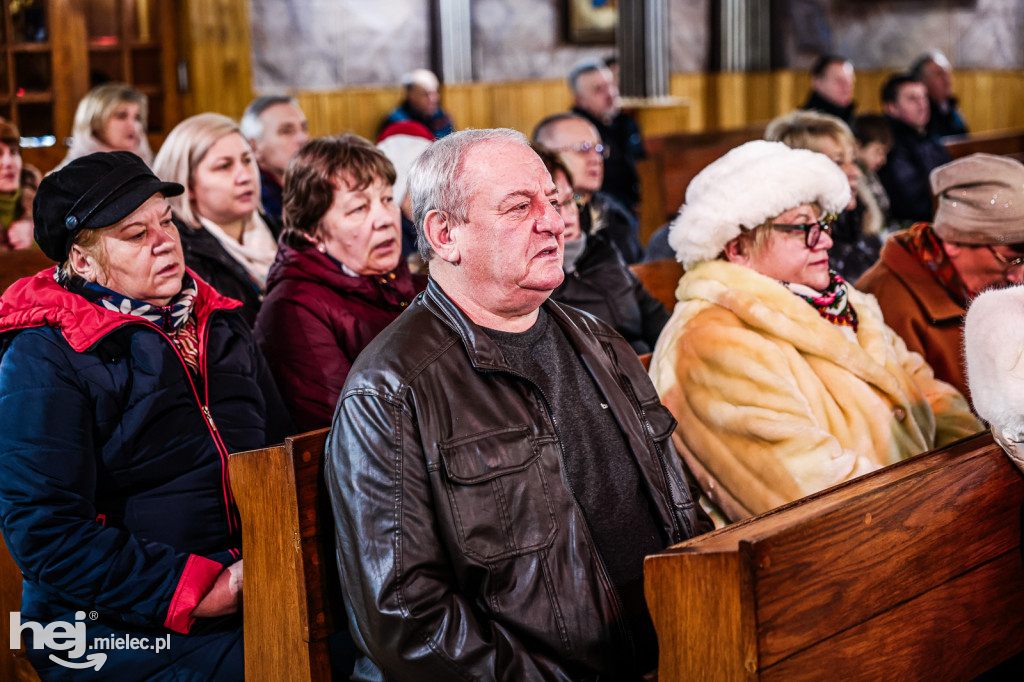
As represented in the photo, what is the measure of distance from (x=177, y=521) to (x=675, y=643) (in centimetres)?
112

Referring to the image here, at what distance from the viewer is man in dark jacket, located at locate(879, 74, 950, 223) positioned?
21.9 feet

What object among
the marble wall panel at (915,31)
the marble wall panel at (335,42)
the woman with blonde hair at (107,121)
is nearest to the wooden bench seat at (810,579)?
the woman with blonde hair at (107,121)

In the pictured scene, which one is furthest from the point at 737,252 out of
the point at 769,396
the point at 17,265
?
the point at 17,265

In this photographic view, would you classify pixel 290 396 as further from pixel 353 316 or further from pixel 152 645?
pixel 152 645

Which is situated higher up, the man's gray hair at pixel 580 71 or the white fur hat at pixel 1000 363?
the man's gray hair at pixel 580 71

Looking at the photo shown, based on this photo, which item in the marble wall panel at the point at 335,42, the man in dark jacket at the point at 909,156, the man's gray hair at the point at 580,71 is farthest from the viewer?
the marble wall panel at the point at 335,42

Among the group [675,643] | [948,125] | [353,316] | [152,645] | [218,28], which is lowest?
[152,645]

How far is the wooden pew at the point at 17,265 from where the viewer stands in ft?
11.7

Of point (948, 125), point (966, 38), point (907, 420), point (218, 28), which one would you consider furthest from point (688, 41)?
point (907, 420)

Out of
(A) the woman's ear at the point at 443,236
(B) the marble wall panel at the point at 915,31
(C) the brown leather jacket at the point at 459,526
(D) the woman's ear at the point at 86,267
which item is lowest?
(C) the brown leather jacket at the point at 459,526

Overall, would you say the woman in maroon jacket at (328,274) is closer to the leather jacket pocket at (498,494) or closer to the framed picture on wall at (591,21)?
the leather jacket pocket at (498,494)

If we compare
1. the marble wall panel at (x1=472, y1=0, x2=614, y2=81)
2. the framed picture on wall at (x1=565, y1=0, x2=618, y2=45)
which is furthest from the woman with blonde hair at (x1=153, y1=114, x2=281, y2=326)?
the framed picture on wall at (x1=565, y1=0, x2=618, y2=45)

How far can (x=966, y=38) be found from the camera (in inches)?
455

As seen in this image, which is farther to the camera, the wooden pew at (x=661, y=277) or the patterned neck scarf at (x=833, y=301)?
the wooden pew at (x=661, y=277)
